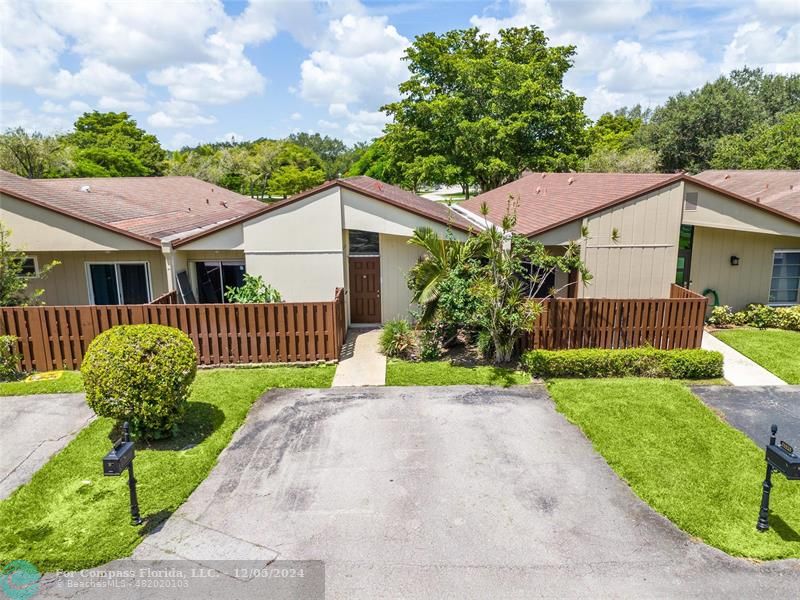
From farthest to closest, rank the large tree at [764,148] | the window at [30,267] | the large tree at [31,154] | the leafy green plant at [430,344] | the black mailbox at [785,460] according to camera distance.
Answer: the large tree at [31,154] → the large tree at [764,148] → the window at [30,267] → the leafy green plant at [430,344] → the black mailbox at [785,460]

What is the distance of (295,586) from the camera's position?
565 cm

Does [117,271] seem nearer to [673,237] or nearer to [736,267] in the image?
[673,237]

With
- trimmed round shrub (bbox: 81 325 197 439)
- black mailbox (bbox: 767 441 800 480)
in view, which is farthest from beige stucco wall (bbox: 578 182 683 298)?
trimmed round shrub (bbox: 81 325 197 439)

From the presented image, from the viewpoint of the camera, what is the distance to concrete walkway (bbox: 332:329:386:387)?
37.7ft

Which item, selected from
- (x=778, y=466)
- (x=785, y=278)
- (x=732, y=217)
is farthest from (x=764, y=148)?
(x=778, y=466)

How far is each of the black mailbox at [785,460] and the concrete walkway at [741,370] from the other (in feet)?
18.1

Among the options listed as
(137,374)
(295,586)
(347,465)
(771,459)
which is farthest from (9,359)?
(771,459)

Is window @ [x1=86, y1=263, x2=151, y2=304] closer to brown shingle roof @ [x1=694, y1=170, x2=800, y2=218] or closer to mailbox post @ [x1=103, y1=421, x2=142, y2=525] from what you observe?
mailbox post @ [x1=103, y1=421, x2=142, y2=525]

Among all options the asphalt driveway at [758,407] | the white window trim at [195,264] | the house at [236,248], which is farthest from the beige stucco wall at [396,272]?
the asphalt driveway at [758,407]

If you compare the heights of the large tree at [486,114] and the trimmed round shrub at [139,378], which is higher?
the large tree at [486,114]

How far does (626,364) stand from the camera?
1162 centimetres

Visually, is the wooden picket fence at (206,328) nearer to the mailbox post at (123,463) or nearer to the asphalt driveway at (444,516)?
the asphalt driveway at (444,516)

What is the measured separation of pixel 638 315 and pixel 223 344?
9.27 meters

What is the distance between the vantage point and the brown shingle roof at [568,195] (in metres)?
13.9
